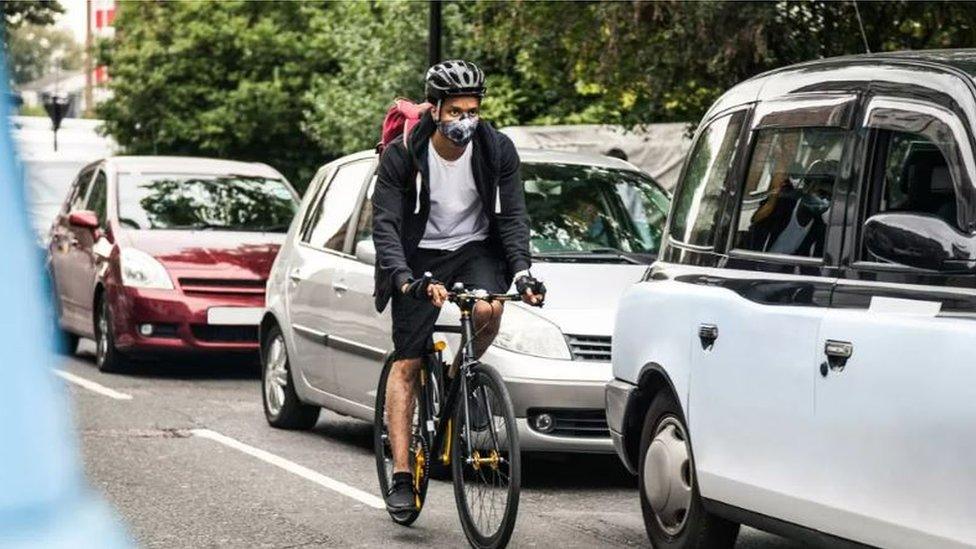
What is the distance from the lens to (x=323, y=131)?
32.9 meters

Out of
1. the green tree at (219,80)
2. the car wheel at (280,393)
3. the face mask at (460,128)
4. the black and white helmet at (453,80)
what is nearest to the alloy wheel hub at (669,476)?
the face mask at (460,128)

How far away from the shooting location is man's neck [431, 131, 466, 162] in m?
6.98

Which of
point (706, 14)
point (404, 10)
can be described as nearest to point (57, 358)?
point (706, 14)

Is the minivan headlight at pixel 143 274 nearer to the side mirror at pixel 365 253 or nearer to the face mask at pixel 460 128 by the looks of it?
the side mirror at pixel 365 253

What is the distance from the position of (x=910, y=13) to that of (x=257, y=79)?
26.6 metres

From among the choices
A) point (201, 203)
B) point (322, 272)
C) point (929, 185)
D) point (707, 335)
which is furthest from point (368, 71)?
point (929, 185)

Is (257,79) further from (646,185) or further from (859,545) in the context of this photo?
(859,545)

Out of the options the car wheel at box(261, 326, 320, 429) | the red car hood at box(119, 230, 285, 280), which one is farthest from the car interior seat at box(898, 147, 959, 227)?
the red car hood at box(119, 230, 285, 280)

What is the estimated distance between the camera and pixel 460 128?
682cm

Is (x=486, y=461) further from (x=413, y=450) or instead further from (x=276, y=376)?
(x=276, y=376)

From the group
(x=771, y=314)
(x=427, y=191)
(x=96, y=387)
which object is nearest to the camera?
(x=771, y=314)

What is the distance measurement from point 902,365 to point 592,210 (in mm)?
5219

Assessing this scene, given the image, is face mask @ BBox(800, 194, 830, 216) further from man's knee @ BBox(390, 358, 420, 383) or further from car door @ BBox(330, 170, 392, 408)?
car door @ BBox(330, 170, 392, 408)

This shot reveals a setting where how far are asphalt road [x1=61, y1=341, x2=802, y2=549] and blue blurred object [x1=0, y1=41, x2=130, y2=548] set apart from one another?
544cm
